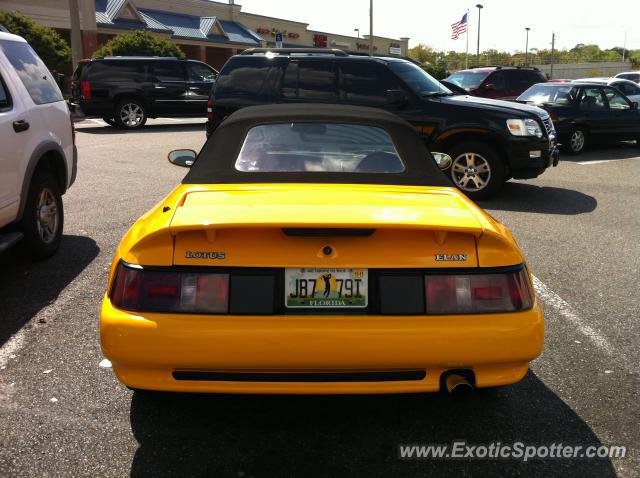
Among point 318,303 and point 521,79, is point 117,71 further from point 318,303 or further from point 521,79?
point 318,303

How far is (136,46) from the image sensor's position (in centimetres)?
3109

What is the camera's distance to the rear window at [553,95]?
47.3ft

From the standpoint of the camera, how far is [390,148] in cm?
382

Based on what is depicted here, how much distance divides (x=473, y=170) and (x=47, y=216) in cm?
565

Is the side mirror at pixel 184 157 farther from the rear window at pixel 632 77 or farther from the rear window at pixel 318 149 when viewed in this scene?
the rear window at pixel 632 77

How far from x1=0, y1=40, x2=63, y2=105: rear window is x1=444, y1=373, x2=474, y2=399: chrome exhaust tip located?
15.3 ft

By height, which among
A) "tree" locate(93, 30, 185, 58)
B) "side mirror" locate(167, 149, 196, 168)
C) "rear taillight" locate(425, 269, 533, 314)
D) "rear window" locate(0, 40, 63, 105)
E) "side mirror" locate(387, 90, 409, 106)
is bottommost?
"rear taillight" locate(425, 269, 533, 314)

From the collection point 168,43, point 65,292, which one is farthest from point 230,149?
point 168,43

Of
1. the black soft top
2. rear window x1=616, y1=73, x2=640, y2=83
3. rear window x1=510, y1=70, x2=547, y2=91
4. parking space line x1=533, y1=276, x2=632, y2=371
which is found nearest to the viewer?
the black soft top

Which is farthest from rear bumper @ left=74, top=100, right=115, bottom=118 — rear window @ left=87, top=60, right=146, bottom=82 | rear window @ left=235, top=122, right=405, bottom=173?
rear window @ left=235, top=122, right=405, bottom=173

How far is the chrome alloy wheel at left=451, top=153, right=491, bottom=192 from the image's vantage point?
892 centimetres

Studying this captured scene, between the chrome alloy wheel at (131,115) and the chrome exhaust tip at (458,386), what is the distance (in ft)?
57.9

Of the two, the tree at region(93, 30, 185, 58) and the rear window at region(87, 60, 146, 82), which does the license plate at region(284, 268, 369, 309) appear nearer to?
A: the rear window at region(87, 60, 146, 82)

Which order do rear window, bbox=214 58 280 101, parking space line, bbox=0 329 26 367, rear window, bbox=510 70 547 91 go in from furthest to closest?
rear window, bbox=510 70 547 91 < rear window, bbox=214 58 280 101 < parking space line, bbox=0 329 26 367
